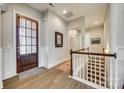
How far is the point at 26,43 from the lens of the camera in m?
3.84

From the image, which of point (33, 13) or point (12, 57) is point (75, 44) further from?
point (12, 57)

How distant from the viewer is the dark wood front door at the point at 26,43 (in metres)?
3.41

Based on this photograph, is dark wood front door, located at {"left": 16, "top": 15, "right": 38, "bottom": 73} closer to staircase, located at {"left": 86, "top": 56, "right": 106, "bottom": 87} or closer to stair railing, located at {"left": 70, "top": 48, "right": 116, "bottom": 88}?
stair railing, located at {"left": 70, "top": 48, "right": 116, "bottom": 88}

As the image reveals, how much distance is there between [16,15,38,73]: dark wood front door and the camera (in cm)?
341

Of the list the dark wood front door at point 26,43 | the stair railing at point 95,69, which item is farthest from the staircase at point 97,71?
the dark wood front door at point 26,43

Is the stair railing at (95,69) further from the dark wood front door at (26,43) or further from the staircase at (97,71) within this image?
the dark wood front door at (26,43)

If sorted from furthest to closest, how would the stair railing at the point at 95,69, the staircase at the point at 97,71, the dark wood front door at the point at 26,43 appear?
1. the dark wood front door at the point at 26,43
2. the staircase at the point at 97,71
3. the stair railing at the point at 95,69

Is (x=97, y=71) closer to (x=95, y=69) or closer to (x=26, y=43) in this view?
(x=95, y=69)

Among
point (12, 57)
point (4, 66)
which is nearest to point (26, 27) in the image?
point (12, 57)

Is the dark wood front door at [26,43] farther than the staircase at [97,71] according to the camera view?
Yes

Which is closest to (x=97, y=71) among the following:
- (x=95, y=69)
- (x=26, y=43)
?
(x=95, y=69)

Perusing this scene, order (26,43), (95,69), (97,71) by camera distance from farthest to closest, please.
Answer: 1. (26,43)
2. (97,71)
3. (95,69)

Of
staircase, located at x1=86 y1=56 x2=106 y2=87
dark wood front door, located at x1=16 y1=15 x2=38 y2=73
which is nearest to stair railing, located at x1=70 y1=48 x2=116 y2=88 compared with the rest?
staircase, located at x1=86 y1=56 x2=106 y2=87

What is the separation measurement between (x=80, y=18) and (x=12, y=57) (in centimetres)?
392
